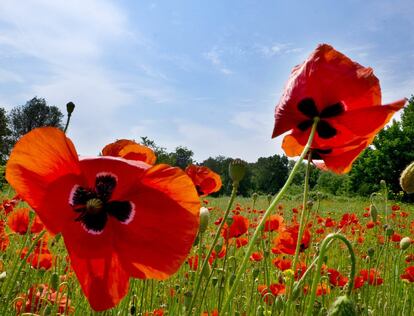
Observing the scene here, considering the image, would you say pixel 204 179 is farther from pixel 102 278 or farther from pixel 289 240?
pixel 102 278

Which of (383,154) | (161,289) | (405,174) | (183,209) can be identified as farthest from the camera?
(383,154)

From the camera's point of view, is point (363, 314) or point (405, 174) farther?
point (363, 314)

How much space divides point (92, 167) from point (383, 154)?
1220 inches

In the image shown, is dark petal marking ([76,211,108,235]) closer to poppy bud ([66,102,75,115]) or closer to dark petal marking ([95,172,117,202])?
dark petal marking ([95,172,117,202])

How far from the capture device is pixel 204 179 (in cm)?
171

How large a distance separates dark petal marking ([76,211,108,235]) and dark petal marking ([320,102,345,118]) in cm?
51

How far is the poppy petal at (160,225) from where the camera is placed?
27.0 inches

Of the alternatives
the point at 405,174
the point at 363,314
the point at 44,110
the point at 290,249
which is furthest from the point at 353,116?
the point at 44,110

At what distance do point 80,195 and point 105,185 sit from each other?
5 cm

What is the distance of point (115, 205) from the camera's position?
2.59ft

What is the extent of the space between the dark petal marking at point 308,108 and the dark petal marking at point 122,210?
43cm

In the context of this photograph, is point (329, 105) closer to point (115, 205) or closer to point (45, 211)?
point (115, 205)

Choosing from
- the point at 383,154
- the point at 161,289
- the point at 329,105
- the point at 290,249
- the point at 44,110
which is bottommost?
the point at 161,289

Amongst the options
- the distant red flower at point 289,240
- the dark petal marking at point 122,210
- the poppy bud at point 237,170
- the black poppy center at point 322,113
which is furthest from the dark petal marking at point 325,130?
the distant red flower at point 289,240
